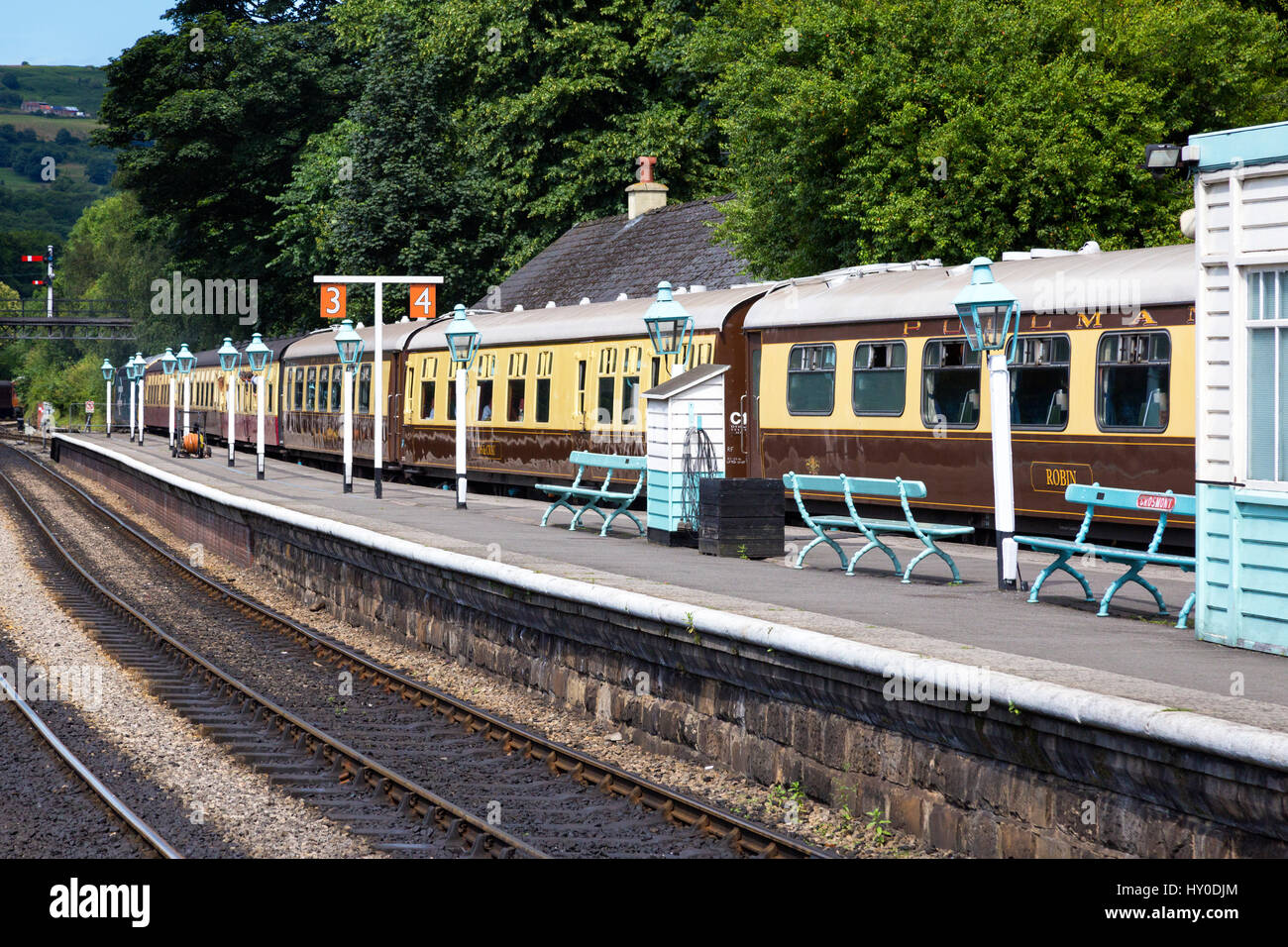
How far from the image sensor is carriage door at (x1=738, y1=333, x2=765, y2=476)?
2138 cm

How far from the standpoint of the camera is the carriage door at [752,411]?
21375mm

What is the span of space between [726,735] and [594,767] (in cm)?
85

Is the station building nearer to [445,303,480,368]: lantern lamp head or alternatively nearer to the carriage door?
the carriage door

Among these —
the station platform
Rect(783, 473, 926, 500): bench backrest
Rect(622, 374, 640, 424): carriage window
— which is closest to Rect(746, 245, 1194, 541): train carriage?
the station platform

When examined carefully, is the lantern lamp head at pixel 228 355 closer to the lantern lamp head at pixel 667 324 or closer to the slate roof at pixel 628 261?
the slate roof at pixel 628 261

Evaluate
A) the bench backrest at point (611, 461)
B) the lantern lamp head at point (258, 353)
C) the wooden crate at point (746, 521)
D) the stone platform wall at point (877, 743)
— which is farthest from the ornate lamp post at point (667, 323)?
the lantern lamp head at point (258, 353)

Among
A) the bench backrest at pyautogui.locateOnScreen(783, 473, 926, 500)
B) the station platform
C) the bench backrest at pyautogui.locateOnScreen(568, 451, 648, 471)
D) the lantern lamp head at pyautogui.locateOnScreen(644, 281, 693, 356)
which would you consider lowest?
the station platform

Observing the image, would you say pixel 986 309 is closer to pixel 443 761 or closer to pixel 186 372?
pixel 443 761

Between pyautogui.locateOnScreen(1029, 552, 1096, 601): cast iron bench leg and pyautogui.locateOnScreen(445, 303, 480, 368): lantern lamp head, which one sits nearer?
pyautogui.locateOnScreen(1029, 552, 1096, 601): cast iron bench leg

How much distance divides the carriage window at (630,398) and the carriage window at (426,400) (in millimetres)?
7898

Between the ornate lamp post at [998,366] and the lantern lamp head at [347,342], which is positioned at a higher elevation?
the lantern lamp head at [347,342]

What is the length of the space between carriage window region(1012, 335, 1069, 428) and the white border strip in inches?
249
